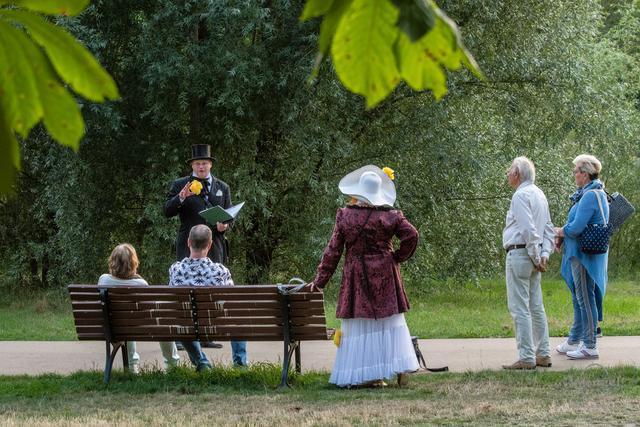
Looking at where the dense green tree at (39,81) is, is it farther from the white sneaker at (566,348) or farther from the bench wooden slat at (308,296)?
the white sneaker at (566,348)

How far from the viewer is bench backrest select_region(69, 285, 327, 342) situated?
27.3ft

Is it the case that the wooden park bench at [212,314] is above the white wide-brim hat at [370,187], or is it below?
below

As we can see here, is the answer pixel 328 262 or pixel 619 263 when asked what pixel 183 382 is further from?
pixel 619 263

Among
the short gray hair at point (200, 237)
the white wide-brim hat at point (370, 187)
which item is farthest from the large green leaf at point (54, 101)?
the short gray hair at point (200, 237)

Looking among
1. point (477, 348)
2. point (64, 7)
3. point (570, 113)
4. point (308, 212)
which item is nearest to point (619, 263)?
point (570, 113)

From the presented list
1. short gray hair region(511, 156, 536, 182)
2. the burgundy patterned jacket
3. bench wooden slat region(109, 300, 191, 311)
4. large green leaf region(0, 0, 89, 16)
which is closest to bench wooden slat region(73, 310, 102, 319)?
bench wooden slat region(109, 300, 191, 311)

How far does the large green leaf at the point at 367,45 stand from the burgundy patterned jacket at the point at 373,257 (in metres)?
6.41

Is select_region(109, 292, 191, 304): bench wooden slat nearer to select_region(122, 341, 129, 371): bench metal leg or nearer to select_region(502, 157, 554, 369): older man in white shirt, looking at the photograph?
select_region(122, 341, 129, 371): bench metal leg

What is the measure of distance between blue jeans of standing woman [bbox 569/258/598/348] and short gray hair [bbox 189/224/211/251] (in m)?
3.25

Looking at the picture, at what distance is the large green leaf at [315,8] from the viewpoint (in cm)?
160

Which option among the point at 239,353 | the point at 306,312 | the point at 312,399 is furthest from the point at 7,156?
the point at 239,353

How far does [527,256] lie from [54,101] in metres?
7.60

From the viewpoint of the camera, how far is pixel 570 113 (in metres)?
18.6

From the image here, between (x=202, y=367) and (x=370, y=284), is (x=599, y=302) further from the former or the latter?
(x=202, y=367)
